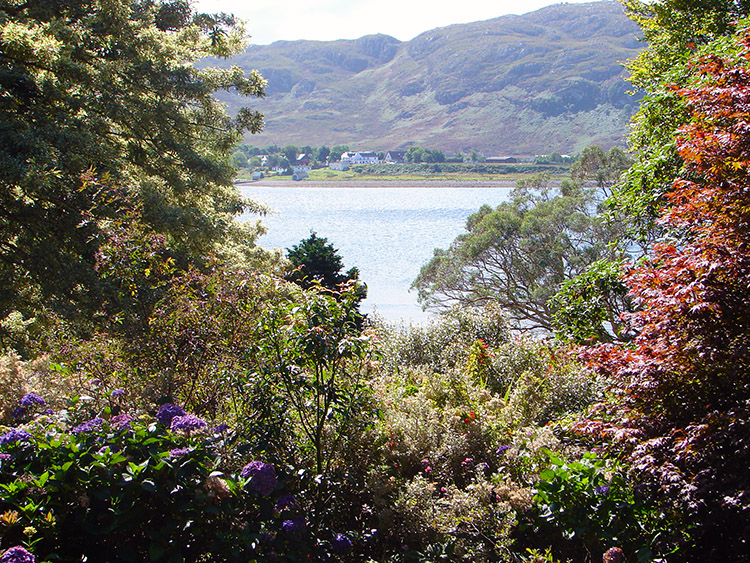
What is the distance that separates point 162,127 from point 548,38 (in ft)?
369

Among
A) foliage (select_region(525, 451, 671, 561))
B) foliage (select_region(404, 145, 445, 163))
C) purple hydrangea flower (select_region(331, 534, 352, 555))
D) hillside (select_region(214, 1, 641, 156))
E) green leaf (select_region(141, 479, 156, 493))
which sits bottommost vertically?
purple hydrangea flower (select_region(331, 534, 352, 555))

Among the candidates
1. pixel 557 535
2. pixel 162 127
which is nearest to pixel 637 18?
pixel 162 127

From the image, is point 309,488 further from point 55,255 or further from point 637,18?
point 637,18

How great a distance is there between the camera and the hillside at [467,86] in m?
67.1

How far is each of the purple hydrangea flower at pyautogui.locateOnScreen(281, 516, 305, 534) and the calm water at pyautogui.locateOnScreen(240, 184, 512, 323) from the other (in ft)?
37.2

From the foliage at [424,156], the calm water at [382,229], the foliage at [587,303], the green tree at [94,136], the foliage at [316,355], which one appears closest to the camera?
the foliage at [316,355]

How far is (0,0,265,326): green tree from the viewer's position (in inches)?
251

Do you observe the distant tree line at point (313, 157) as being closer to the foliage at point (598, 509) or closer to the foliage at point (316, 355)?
the foliage at point (316, 355)

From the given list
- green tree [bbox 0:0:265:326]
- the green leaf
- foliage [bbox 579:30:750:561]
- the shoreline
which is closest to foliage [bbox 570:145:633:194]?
green tree [bbox 0:0:265:326]

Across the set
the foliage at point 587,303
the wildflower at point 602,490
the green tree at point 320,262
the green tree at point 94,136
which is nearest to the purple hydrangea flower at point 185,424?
the wildflower at point 602,490

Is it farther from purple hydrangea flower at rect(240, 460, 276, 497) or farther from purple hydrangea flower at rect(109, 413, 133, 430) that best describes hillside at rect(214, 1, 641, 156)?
purple hydrangea flower at rect(109, 413, 133, 430)

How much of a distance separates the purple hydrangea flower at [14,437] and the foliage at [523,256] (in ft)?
43.3

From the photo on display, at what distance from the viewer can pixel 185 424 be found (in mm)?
2652

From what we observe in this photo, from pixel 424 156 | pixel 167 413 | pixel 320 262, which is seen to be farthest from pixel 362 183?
pixel 167 413
